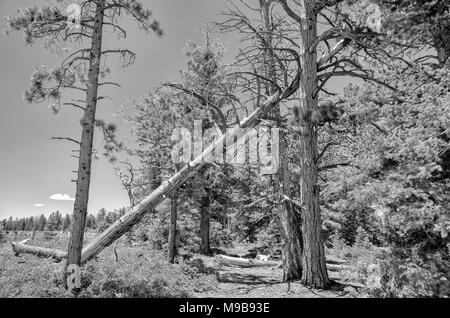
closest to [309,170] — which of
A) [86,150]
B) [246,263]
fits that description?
[86,150]

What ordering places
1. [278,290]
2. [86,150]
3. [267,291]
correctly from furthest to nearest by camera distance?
[267,291]
[278,290]
[86,150]

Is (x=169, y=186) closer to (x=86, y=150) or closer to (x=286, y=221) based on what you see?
(x=86, y=150)

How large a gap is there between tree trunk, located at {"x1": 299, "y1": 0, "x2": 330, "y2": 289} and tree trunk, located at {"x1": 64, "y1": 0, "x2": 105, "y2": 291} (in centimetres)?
576

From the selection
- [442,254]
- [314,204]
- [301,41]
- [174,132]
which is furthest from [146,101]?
[442,254]

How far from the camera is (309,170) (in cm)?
779

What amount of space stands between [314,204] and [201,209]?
14546mm

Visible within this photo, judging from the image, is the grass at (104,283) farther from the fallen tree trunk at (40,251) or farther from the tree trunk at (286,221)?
the tree trunk at (286,221)

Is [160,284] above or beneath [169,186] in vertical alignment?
beneath

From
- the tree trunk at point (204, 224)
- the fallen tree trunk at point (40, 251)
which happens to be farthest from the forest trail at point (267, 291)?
the tree trunk at point (204, 224)

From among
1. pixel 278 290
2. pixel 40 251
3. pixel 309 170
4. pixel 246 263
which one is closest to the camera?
pixel 309 170

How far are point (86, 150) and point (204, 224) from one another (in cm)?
1419

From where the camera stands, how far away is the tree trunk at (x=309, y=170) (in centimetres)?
746

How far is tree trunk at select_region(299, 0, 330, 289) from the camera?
7.46 m

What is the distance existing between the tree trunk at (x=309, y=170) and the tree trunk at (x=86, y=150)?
5758 millimetres
